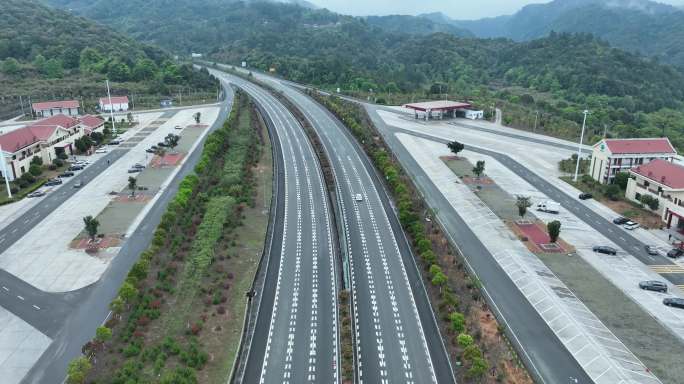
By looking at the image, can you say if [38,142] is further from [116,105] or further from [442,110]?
[442,110]

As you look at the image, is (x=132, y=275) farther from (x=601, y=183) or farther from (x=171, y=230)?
(x=601, y=183)

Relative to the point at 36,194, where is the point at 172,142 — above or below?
above

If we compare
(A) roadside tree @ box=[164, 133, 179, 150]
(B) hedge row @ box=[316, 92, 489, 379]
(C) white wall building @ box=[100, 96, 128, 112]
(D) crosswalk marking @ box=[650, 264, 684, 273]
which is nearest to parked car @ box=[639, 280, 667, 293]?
(D) crosswalk marking @ box=[650, 264, 684, 273]

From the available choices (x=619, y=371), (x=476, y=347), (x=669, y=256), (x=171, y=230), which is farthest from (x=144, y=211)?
(x=669, y=256)

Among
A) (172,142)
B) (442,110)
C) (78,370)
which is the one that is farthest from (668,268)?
(442,110)

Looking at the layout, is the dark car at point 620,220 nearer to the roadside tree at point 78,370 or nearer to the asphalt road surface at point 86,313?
the asphalt road surface at point 86,313
